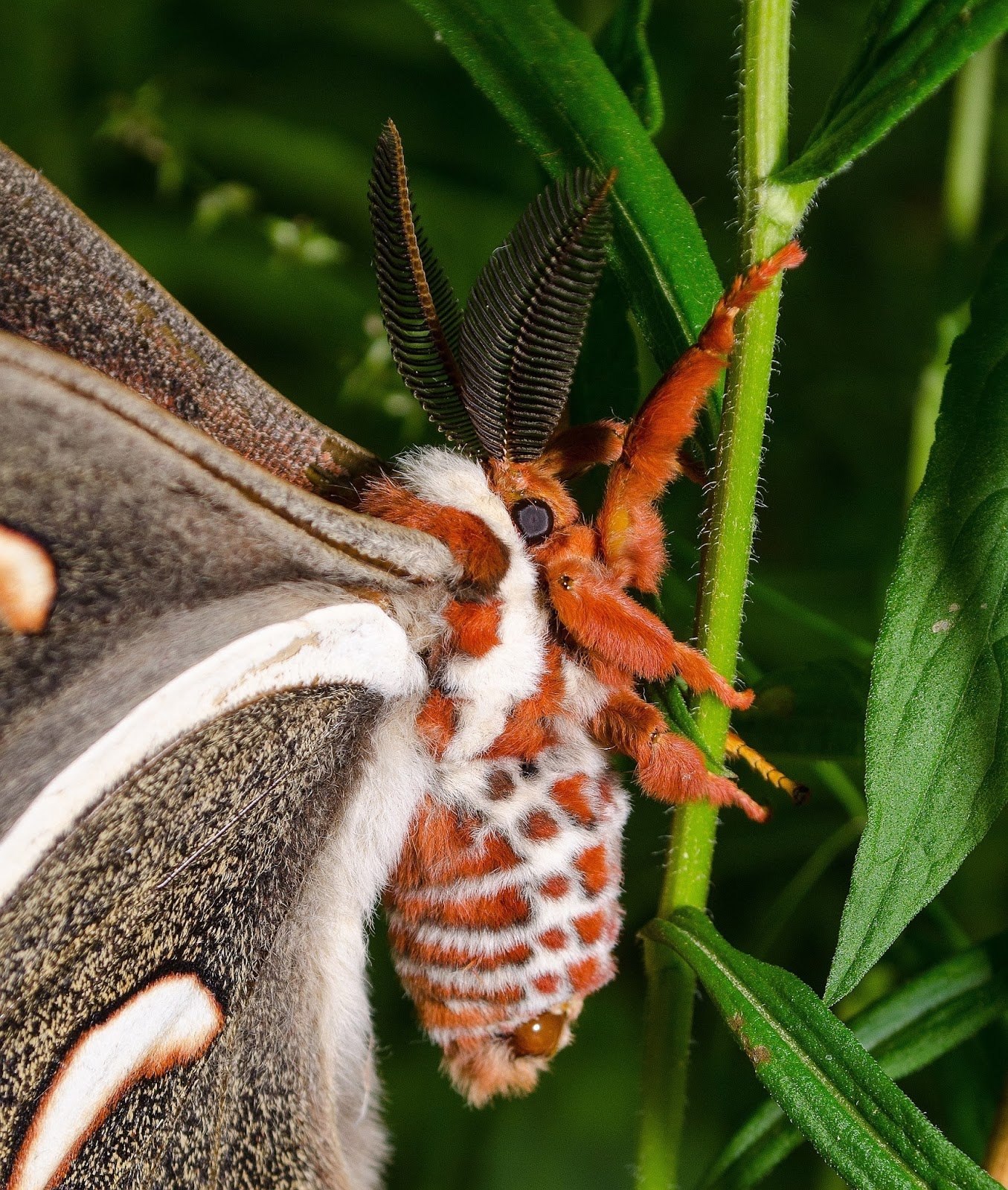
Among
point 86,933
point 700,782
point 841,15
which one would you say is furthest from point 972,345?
point 841,15

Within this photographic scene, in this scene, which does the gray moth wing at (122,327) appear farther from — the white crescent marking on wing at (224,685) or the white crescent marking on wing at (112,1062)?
the white crescent marking on wing at (112,1062)

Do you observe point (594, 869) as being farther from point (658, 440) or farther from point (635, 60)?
point (635, 60)

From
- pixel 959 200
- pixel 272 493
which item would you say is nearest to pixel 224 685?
pixel 272 493

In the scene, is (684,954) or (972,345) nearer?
(972,345)

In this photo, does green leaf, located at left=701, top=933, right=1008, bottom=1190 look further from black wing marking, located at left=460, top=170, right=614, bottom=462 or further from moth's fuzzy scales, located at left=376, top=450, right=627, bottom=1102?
black wing marking, located at left=460, top=170, right=614, bottom=462

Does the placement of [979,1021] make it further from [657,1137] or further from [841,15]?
[841,15]
